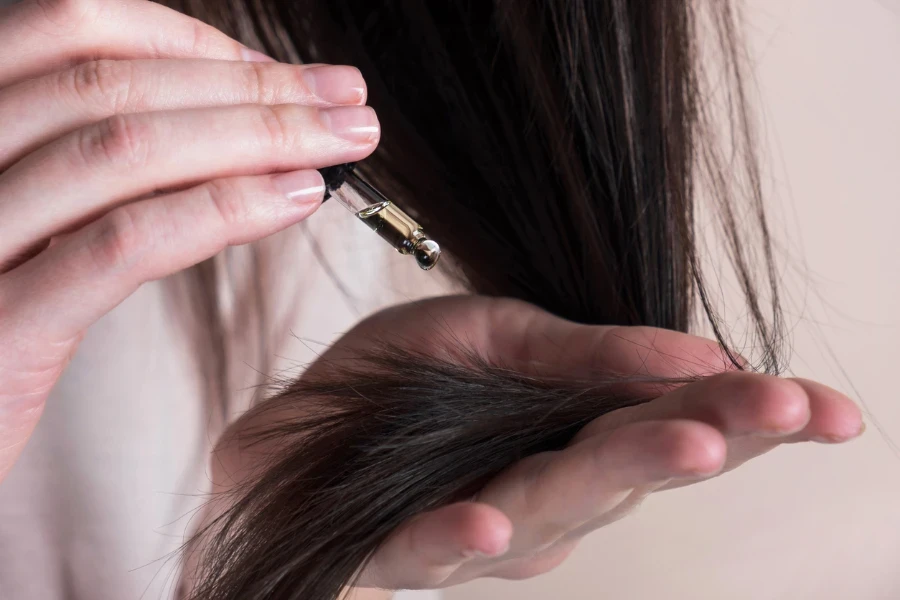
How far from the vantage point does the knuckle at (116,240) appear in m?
0.52

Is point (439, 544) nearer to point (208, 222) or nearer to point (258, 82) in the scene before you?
point (208, 222)

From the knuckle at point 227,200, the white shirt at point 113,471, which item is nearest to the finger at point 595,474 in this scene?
the knuckle at point 227,200

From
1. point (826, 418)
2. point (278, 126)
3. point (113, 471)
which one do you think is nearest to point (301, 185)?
point (278, 126)

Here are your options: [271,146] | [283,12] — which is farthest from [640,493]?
[283,12]

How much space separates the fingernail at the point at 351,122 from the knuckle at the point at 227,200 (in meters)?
0.10

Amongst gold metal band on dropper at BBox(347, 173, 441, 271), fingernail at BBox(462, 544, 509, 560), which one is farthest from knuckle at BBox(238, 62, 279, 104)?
fingernail at BBox(462, 544, 509, 560)

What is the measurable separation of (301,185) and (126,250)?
15cm

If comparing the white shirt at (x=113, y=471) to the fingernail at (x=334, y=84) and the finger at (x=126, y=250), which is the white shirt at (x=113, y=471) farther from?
the fingernail at (x=334, y=84)

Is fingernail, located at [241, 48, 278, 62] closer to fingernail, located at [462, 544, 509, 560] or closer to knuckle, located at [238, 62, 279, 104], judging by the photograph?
knuckle, located at [238, 62, 279, 104]

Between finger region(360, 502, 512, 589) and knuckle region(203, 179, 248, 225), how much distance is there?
28cm

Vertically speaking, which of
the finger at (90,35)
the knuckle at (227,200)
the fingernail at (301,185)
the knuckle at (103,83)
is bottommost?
the fingernail at (301,185)

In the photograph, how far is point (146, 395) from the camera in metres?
1.17

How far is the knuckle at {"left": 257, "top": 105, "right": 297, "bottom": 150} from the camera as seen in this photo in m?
0.57

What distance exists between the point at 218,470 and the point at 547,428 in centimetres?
60
